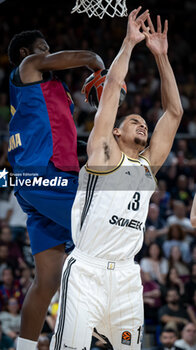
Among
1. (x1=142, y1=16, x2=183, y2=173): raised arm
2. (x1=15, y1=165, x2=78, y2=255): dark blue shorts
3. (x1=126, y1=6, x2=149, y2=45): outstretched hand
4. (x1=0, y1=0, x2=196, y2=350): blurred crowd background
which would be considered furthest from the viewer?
(x1=0, y1=0, x2=196, y2=350): blurred crowd background

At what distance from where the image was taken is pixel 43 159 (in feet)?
12.4

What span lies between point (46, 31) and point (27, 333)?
3100 mm

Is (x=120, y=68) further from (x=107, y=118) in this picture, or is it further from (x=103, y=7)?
(x=103, y=7)

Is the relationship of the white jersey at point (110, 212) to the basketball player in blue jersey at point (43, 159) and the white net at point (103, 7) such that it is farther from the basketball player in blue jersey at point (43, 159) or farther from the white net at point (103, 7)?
the white net at point (103, 7)

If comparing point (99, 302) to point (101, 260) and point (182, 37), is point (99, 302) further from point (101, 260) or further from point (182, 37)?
point (182, 37)

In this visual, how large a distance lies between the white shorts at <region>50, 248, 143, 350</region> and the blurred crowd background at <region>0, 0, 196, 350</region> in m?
0.96

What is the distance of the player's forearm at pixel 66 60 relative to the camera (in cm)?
372

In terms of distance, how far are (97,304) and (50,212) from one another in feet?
2.33

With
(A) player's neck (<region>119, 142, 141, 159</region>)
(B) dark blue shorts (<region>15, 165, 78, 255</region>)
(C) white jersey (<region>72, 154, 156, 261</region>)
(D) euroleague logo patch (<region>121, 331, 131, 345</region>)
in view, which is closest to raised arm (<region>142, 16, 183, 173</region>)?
Result: (A) player's neck (<region>119, 142, 141, 159</region>)

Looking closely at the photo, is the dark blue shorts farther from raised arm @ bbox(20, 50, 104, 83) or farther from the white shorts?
raised arm @ bbox(20, 50, 104, 83)

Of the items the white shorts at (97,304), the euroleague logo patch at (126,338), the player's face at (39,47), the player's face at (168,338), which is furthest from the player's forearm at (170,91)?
the player's face at (168,338)

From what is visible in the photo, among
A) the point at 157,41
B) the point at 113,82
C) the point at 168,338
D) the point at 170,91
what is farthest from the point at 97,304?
the point at 168,338

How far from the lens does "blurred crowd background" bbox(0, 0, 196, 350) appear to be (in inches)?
225

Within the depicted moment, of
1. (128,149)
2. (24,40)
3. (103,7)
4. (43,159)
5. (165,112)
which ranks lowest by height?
(43,159)
